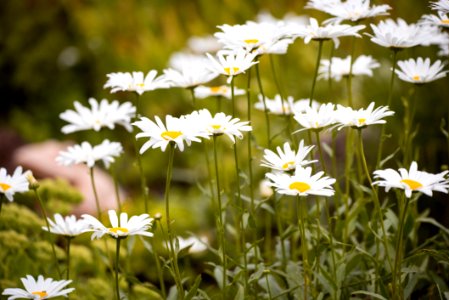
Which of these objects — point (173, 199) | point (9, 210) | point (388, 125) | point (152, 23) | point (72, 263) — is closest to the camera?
point (9, 210)

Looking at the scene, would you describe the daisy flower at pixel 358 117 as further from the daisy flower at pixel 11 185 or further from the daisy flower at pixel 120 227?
the daisy flower at pixel 11 185

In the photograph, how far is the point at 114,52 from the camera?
445cm

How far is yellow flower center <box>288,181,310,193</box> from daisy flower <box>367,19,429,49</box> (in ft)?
1.36

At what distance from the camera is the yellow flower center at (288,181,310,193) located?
4.04 feet

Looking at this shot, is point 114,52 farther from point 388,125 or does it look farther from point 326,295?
point 326,295

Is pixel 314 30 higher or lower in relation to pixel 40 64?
higher

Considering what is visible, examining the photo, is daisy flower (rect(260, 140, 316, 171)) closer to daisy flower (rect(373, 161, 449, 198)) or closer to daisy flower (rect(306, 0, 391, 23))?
daisy flower (rect(373, 161, 449, 198))

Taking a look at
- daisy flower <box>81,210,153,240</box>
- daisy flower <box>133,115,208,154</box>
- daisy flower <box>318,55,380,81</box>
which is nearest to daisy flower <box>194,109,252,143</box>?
daisy flower <box>133,115,208,154</box>

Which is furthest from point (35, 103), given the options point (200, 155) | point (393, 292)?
point (393, 292)

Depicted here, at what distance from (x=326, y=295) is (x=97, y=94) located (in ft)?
10.2

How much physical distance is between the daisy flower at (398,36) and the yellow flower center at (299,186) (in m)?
0.41

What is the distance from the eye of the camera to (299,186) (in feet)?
4.10

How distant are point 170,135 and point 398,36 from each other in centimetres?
64

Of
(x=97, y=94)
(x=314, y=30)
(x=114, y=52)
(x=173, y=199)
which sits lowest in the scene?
(x=173, y=199)
